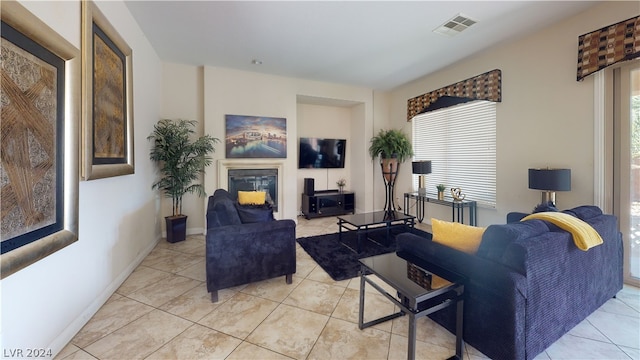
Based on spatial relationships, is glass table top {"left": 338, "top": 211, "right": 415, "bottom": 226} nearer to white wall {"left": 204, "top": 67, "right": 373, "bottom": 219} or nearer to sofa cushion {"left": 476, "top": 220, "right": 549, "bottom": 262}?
white wall {"left": 204, "top": 67, "right": 373, "bottom": 219}

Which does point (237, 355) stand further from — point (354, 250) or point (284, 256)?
point (354, 250)

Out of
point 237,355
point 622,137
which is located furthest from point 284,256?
point 622,137

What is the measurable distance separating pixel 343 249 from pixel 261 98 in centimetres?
319

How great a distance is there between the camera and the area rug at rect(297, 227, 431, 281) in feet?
9.33

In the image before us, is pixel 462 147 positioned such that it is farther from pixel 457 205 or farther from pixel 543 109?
pixel 543 109

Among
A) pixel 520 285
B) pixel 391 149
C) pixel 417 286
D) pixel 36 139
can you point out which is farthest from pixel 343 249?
pixel 36 139

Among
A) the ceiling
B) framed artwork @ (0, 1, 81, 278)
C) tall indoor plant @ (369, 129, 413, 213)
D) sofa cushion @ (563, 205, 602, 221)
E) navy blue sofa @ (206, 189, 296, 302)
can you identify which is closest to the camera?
framed artwork @ (0, 1, 81, 278)

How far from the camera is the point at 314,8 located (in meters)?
2.61

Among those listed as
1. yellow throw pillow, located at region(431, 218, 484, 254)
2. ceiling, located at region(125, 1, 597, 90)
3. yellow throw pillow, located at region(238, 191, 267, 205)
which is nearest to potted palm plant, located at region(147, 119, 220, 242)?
yellow throw pillow, located at region(238, 191, 267, 205)

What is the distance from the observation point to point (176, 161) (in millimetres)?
3719

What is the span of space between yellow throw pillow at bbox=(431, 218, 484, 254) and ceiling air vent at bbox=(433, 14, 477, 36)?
2524 mm

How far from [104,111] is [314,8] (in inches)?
90.4

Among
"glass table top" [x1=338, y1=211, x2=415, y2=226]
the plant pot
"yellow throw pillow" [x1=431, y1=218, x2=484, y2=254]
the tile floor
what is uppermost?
"yellow throw pillow" [x1=431, y1=218, x2=484, y2=254]

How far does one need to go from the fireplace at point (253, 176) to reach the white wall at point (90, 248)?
1210mm
